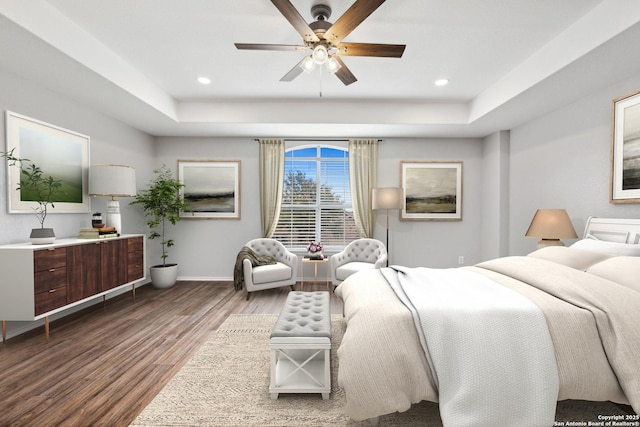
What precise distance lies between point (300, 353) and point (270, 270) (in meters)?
2.25

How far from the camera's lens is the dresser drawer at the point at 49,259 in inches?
104

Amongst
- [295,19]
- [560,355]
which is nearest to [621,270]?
[560,355]

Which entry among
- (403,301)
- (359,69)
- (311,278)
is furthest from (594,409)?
(311,278)

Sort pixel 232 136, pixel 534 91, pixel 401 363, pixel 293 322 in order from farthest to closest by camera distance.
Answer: pixel 232 136
pixel 534 91
pixel 293 322
pixel 401 363

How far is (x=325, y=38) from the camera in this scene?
226 centimetres

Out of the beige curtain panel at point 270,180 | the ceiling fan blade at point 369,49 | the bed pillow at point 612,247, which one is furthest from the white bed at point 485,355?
the beige curtain panel at point 270,180

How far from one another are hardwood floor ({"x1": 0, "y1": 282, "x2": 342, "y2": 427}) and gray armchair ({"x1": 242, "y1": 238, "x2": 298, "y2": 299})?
24 cm

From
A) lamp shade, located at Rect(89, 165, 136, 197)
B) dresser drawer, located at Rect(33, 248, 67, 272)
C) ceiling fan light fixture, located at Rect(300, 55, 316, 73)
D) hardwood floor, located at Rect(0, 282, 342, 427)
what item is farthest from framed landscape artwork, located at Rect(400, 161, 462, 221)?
dresser drawer, located at Rect(33, 248, 67, 272)

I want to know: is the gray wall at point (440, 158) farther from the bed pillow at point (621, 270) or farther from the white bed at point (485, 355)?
the white bed at point (485, 355)

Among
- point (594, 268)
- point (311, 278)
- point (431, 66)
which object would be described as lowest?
point (311, 278)

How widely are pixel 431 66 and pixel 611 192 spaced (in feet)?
7.65

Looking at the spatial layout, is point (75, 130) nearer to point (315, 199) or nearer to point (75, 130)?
point (75, 130)

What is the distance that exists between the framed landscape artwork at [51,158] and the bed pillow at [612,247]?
221 inches

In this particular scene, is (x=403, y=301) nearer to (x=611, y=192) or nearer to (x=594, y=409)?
(x=594, y=409)
